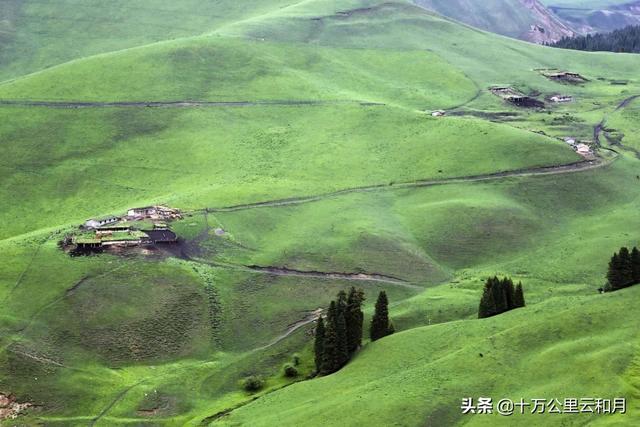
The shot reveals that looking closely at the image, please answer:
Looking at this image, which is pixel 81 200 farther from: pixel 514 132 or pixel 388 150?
pixel 514 132

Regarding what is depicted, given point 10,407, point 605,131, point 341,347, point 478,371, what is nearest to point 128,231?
point 10,407

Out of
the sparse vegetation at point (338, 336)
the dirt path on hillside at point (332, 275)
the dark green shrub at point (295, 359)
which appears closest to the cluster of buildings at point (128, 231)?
the dirt path on hillside at point (332, 275)

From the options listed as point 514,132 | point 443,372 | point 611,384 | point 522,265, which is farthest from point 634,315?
point 514,132

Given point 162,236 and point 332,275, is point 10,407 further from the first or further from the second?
point 332,275

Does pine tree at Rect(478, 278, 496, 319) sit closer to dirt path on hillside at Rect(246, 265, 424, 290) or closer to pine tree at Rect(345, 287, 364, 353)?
pine tree at Rect(345, 287, 364, 353)

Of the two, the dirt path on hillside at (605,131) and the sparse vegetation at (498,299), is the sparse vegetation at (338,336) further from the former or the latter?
the dirt path on hillside at (605,131)

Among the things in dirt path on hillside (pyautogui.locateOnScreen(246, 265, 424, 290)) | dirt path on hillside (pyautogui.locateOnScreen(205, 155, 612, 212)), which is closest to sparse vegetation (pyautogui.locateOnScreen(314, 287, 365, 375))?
dirt path on hillside (pyautogui.locateOnScreen(246, 265, 424, 290))

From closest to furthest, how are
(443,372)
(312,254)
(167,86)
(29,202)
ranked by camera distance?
(443,372)
(312,254)
(29,202)
(167,86)
